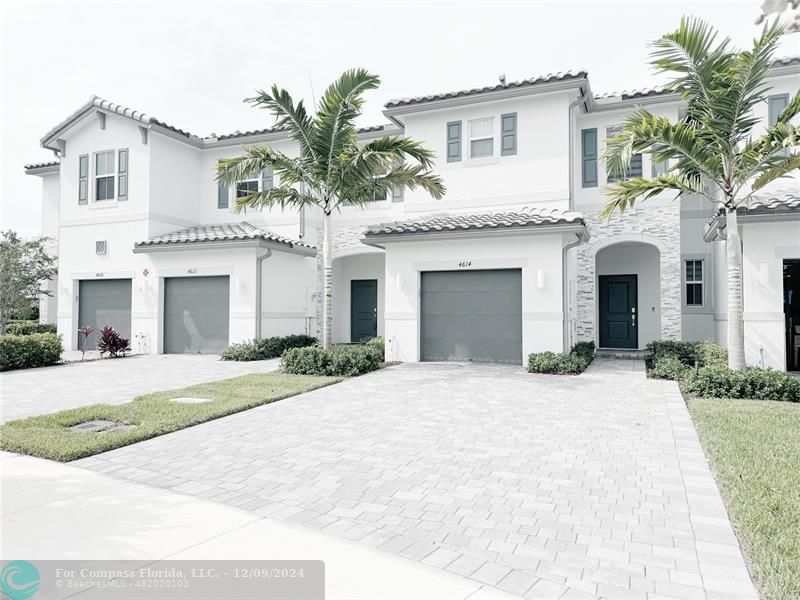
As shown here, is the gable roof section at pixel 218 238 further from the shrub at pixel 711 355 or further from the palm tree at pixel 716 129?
the shrub at pixel 711 355

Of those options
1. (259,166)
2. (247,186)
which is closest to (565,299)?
(259,166)

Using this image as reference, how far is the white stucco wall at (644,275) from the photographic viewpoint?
17984 millimetres

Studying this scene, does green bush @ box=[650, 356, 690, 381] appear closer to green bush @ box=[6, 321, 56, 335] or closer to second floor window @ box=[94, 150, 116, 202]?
second floor window @ box=[94, 150, 116, 202]

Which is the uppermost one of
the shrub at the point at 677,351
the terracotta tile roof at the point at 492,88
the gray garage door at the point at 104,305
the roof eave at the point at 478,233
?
the terracotta tile roof at the point at 492,88

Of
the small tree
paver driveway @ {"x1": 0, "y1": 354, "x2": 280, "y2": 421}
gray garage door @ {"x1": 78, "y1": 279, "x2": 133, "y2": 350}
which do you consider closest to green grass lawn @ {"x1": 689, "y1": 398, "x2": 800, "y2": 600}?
paver driveway @ {"x1": 0, "y1": 354, "x2": 280, "y2": 421}

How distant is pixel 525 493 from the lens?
15.9 ft

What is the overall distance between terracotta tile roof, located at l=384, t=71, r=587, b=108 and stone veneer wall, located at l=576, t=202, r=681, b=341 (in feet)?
14.7

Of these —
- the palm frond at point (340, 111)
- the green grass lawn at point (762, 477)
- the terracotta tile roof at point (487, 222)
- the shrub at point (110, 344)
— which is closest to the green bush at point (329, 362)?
the terracotta tile roof at point (487, 222)

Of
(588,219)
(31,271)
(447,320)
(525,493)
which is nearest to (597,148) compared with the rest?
(588,219)

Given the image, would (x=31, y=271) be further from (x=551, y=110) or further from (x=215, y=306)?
(x=551, y=110)

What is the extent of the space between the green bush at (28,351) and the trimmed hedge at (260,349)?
15.3ft

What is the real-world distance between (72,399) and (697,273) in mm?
17188

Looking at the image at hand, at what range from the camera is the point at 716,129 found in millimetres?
9812

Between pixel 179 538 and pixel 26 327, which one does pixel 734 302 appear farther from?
pixel 26 327
